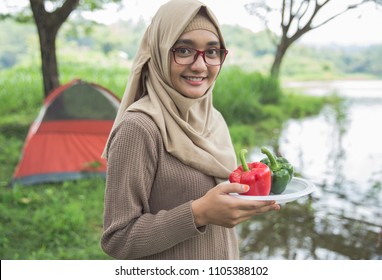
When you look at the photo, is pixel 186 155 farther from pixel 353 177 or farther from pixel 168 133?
pixel 353 177

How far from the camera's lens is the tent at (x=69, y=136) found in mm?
4441

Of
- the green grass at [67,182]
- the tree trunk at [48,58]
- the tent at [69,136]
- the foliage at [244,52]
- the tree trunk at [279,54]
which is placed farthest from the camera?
the foliage at [244,52]

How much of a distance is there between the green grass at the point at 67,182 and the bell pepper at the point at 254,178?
6.81 feet

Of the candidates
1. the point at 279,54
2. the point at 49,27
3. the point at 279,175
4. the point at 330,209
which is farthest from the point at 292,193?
the point at 279,54

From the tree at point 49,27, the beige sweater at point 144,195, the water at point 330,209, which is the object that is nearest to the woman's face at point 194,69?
the beige sweater at point 144,195

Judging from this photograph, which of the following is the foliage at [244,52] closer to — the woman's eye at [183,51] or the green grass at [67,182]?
the green grass at [67,182]

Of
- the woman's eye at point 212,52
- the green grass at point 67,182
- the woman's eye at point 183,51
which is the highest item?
the woman's eye at point 183,51

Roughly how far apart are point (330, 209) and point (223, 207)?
3156 mm

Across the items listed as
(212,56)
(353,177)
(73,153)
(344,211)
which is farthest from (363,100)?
(212,56)

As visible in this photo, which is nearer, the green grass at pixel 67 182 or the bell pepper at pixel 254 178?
the bell pepper at pixel 254 178

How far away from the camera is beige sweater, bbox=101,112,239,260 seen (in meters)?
1.12

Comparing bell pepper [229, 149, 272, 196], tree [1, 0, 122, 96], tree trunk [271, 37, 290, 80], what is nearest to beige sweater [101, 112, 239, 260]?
bell pepper [229, 149, 272, 196]

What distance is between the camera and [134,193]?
1133 millimetres

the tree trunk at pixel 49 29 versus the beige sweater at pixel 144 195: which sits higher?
the tree trunk at pixel 49 29
